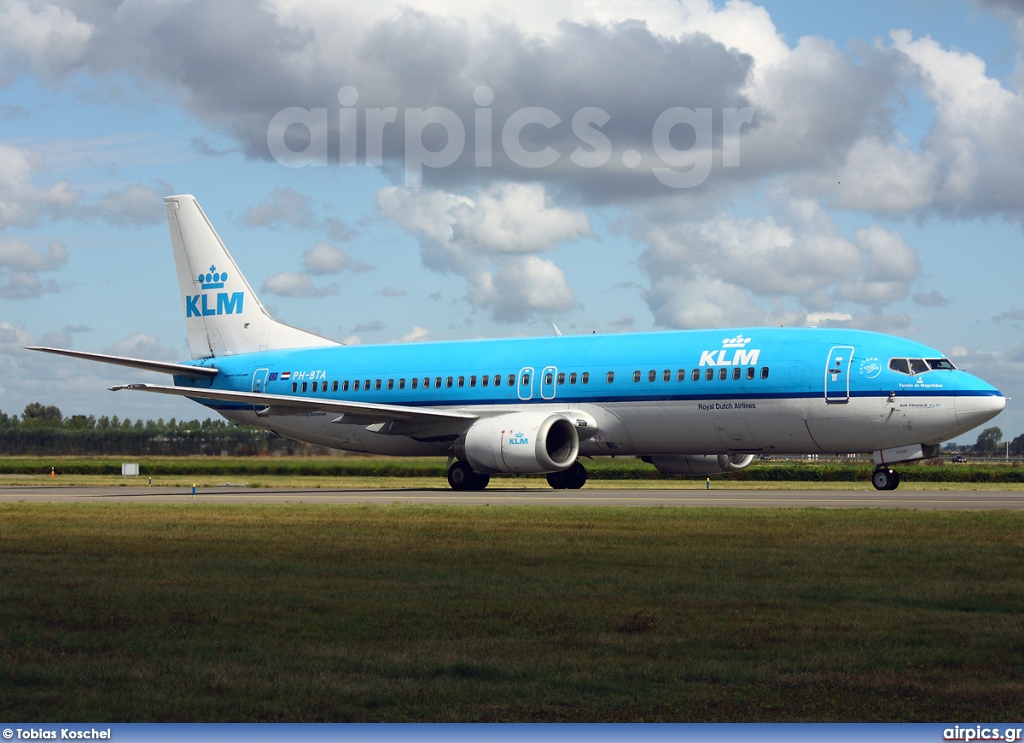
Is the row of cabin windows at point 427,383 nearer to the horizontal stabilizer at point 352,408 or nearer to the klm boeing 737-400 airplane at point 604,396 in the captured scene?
the klm boeing 737-400 airplane at point 604,396

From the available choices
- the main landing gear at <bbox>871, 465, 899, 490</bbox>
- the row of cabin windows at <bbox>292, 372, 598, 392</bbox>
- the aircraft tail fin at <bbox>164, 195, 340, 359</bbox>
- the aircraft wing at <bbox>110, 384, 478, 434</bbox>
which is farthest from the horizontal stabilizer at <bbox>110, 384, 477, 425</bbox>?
the main landing gear at <bbox>871, 465, 899, 490</bbox>

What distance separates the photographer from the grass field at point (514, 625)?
7.35m

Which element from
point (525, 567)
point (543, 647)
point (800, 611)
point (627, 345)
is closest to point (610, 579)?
point (525, 567)

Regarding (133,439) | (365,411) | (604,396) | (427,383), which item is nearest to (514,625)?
(604,396)

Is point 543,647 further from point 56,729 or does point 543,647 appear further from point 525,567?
point 525,567

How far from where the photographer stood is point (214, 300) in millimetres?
44094

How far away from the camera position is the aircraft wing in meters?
34.8

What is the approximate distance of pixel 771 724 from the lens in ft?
21.5

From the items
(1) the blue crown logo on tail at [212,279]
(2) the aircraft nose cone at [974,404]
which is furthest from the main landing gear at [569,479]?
(1) the blue crown logo on tail at [212,279]

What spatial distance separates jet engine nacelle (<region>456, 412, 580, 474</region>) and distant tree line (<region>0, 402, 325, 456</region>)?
15.5 m

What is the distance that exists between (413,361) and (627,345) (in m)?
7.94

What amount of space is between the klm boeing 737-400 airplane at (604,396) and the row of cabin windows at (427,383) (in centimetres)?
5

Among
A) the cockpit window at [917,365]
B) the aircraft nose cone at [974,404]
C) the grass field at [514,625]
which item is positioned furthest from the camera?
the cockpit window at [917,365]

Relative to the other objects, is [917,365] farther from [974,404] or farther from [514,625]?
[514,625]
